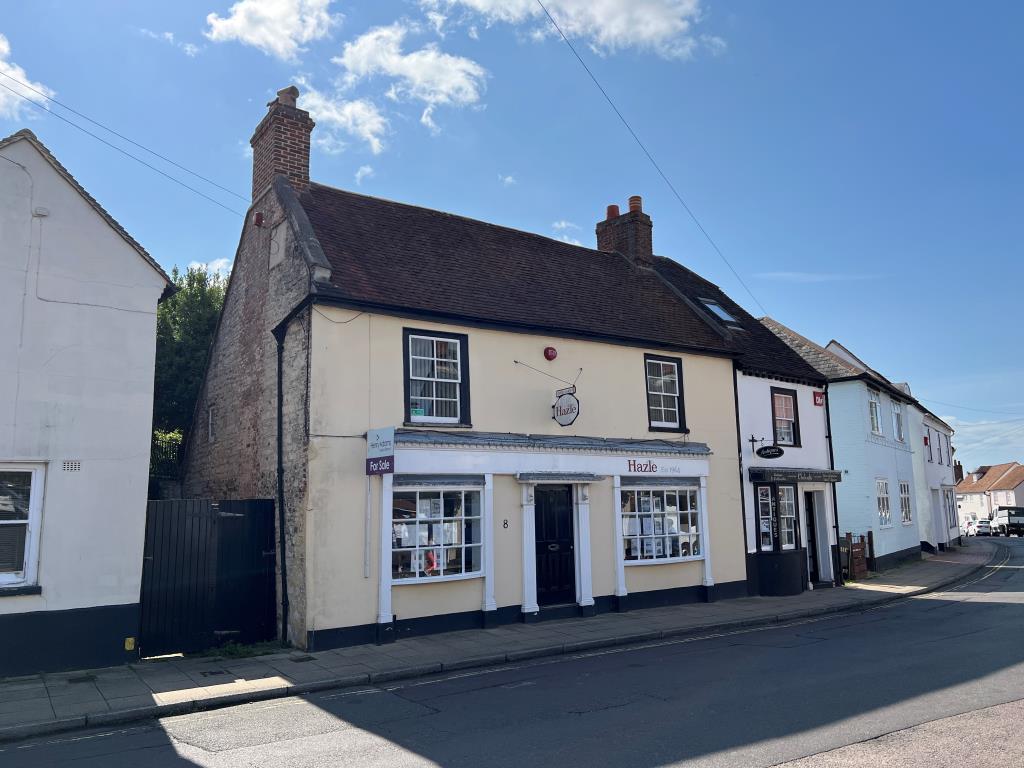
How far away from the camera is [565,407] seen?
14344mm

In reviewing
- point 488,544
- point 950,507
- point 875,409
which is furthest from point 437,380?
point 950,507

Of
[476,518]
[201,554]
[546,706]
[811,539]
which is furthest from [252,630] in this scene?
[811,539]

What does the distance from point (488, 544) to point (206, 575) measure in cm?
463

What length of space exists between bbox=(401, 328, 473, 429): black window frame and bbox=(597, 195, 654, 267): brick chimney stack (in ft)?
27.8

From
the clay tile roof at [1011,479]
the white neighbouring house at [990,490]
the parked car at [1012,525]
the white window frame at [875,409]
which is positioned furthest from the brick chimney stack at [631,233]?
the clay tile roof at [1011,479]

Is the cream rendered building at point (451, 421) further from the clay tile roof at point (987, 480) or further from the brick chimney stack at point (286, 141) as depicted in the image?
the clay tile roof at point (987, 480)

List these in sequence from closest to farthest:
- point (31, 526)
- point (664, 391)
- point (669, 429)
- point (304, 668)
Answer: point (31, 526), point (304, 668), point (669, 429), point (664, 391)

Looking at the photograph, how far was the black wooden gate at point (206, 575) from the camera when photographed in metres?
11.3

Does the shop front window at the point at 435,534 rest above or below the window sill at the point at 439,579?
above

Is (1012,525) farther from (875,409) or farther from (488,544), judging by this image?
(488,544)

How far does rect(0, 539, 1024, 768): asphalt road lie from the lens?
20.9ft

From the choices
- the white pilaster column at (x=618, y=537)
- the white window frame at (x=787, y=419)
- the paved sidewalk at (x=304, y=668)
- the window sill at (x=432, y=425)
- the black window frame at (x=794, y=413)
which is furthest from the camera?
the white window frame at (x=787, y=419)

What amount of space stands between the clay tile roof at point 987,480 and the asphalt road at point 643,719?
283 ft

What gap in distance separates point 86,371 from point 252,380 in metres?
4.31
